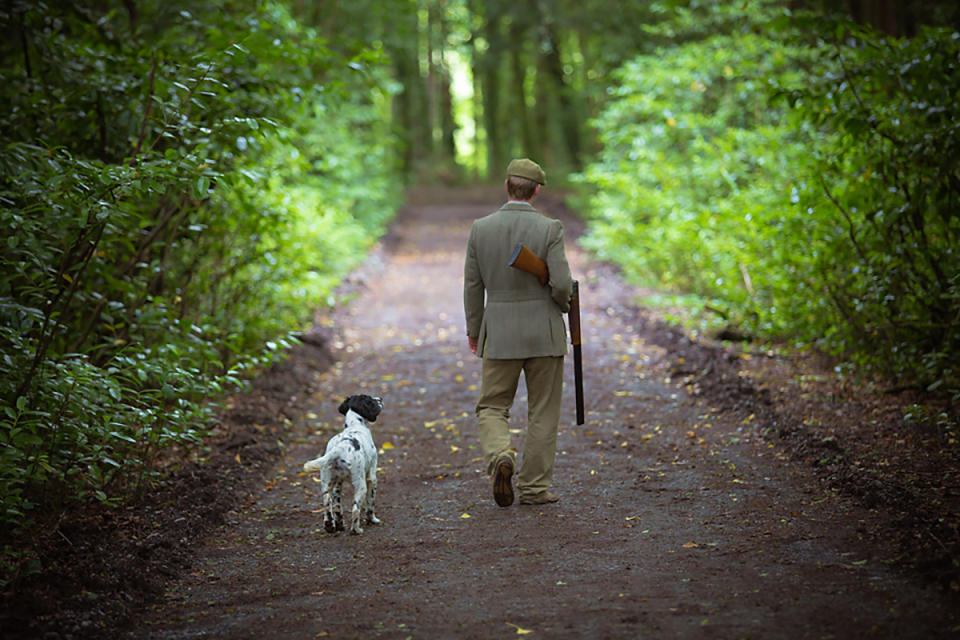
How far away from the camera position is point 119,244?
8469 mm

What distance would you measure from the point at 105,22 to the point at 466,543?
6184mm

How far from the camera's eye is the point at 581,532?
17.9ft

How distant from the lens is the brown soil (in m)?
4.15

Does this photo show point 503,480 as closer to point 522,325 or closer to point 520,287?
point 522,325

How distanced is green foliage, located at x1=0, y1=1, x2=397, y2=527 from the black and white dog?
1.11 m

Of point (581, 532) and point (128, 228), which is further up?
point (128, 228)

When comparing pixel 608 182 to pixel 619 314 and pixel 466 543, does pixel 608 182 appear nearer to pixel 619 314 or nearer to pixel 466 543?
pixel 619 314

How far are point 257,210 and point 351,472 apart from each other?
16.1ft

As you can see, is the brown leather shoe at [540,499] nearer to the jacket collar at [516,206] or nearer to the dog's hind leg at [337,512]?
the dog's hind leg at [337,512]

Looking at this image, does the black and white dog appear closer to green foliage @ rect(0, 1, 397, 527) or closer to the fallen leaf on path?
green foliage @ rect(0, 1, 397, 527)

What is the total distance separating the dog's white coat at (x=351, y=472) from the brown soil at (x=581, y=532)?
19 centimetres

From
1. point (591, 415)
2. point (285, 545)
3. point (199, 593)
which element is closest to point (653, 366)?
point (591, 415)

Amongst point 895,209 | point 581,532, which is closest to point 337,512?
point 581,532

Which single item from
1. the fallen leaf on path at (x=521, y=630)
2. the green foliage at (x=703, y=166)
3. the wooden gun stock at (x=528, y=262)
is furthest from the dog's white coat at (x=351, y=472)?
the green foliage at (x=703, y=166)
